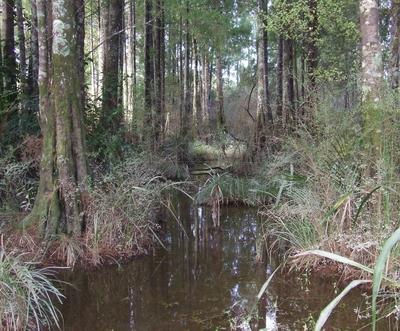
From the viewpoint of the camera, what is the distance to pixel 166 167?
1099cm

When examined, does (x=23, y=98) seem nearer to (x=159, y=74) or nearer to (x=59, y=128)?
(x=59, y=128)

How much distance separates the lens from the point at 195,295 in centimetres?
384

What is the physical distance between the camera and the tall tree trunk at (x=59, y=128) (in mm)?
4734

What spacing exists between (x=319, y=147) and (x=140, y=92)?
8450 millimetres

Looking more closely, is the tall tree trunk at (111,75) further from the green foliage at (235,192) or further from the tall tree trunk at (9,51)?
the green foliage at (235,192)

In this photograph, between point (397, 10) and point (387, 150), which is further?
point (397, 10)

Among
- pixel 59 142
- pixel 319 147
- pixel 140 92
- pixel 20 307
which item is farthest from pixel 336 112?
pixel 140 92

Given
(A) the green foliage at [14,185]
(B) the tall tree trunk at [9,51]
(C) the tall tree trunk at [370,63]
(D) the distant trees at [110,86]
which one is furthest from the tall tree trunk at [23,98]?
(C) the tall tree trunk at [370,63]

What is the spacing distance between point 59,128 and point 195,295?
2.73 m

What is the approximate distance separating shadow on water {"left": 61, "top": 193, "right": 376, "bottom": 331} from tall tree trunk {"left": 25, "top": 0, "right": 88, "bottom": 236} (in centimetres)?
86

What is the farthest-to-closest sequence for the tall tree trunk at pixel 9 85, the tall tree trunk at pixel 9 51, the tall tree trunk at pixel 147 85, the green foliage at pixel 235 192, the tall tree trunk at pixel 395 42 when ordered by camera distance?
the tall tree trunk at pixel 147 85 < the tall tree trunk at pixel 395 42 < the green foliage at pixel 235 192 < the tall tree trunk at pixel 9 51 < the tall tree trunk at pixel 9 85

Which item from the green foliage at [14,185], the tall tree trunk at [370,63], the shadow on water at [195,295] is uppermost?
the tall tree trunk at [370,63]

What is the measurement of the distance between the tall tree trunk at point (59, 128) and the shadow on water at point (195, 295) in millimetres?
863

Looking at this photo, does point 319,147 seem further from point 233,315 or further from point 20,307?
point 20,307
